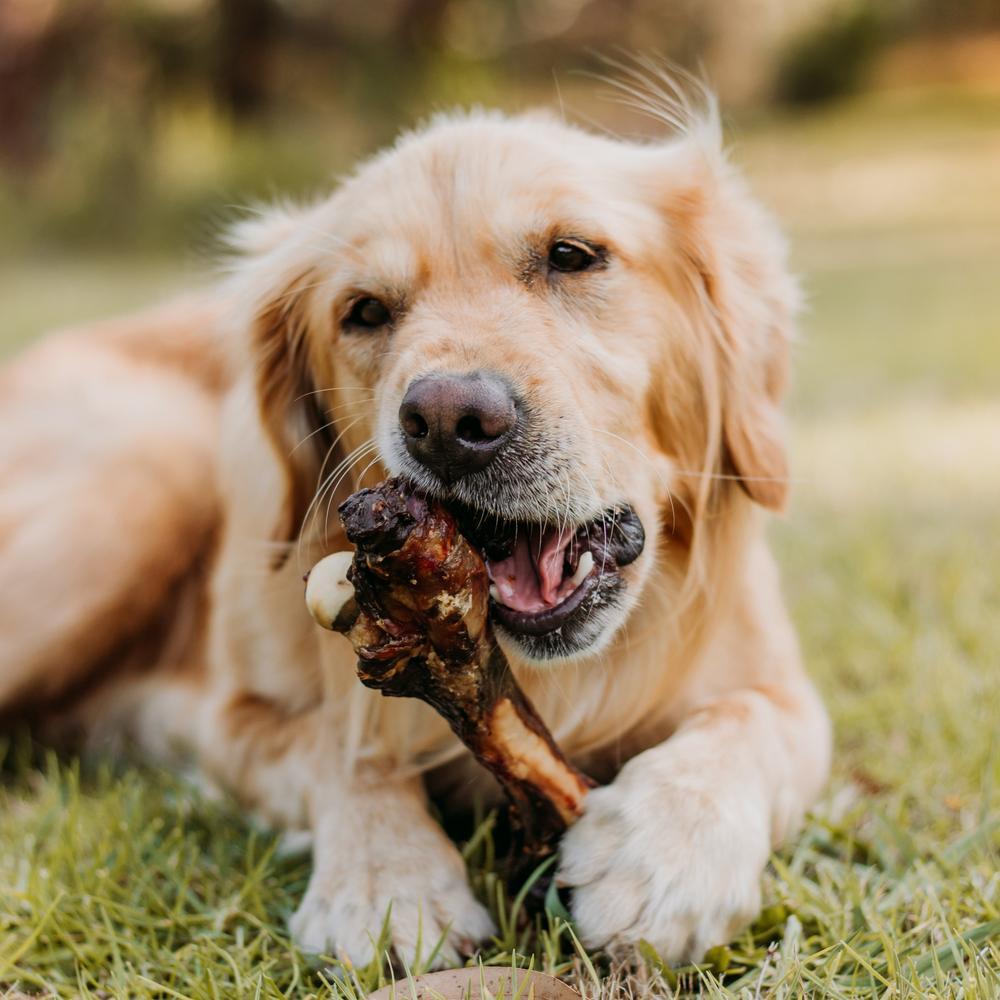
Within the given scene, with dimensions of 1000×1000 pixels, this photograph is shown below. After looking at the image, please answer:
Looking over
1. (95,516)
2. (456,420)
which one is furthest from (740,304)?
(95,516)

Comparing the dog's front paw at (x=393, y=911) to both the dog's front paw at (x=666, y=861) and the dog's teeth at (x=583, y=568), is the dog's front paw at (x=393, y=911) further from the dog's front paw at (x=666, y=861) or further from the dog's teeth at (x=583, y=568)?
the dog's teeth at (x=583, y=568)

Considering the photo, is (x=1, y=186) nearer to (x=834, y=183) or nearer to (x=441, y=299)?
(x=834, y=183)

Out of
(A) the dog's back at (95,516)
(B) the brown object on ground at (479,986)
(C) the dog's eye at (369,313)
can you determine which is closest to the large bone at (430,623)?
(B) the brown object on ground at (479,986)

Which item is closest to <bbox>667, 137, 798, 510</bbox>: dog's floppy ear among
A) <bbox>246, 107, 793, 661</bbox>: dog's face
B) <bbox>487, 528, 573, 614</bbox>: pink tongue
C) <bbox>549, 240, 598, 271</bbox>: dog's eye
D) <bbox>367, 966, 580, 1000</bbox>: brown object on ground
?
<bbox>246, 107, 793, 661</bbox>: dog's face

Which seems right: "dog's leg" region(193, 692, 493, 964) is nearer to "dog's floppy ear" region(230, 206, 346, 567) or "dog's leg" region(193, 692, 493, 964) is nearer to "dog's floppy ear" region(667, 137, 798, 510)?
"dog's floppy ear" region(230, 206, 346, 567)

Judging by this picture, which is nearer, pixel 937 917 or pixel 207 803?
pixel 937 917

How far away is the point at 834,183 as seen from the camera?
63.9ft

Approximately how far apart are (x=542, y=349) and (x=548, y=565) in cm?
39

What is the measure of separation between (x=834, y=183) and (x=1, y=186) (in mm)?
12801

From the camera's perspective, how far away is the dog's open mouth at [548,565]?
210cm

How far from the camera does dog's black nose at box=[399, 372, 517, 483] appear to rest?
1.94m

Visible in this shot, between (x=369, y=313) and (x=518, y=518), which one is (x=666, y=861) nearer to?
(x=518, y=518)

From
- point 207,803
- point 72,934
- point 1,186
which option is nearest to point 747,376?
point 207,803

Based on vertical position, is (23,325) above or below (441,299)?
below
